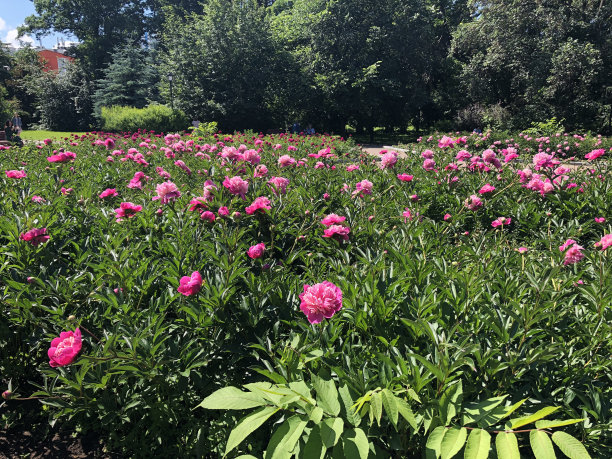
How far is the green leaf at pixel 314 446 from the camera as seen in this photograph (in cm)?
107

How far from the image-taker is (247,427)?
1084 mm

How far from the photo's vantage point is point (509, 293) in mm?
1902

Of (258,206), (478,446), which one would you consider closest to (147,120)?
(258,206)

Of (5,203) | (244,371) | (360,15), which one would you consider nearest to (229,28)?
(360,15)

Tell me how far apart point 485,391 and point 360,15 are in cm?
2892

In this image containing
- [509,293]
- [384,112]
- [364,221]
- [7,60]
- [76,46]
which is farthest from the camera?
[76,46]

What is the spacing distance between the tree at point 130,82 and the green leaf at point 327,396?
33757 millimetres

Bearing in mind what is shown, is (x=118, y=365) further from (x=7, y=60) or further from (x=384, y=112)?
(x=7, y=60)

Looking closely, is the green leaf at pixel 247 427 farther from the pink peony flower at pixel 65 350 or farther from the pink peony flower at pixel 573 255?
the pink peony flower at pixel 573 255

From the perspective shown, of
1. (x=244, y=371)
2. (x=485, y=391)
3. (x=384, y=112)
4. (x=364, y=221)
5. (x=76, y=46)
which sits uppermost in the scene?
(x=76, y=46)

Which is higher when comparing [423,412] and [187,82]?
[187,82]

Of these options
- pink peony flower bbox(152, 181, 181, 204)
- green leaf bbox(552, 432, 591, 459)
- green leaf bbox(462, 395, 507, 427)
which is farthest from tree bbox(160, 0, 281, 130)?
green leaf bbox(552, 432, 591, 459)

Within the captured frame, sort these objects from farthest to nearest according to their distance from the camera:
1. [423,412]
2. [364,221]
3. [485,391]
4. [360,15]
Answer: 1. [360,15]
2. [364,221]
3. [485,391]
4. [423,412]

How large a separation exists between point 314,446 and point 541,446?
22.8 inches
